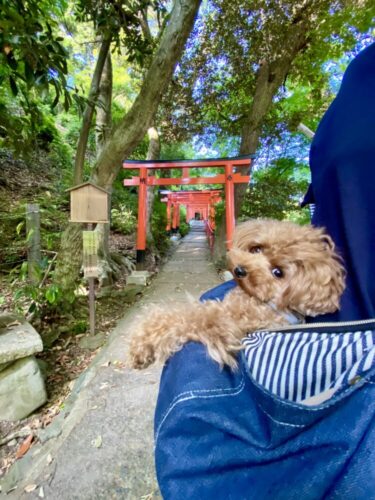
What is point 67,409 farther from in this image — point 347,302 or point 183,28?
point 183,28

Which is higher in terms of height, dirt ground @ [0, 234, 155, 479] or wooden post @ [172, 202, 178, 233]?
wooden post @ [172, 202, 178, 233]

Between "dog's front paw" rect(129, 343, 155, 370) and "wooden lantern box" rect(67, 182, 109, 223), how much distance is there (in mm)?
2455

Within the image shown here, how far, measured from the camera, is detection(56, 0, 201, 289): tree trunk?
347 cm

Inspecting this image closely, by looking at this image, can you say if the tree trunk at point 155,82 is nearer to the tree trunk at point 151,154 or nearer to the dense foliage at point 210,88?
the dense foliage at point 210,88

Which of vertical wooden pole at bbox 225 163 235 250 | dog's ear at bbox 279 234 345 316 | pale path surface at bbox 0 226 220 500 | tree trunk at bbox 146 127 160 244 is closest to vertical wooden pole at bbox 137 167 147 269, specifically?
vertical wooden pole at bbox 225 163 235 250

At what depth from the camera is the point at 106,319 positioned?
161 inches

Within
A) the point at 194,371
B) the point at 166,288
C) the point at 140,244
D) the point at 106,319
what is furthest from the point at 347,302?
the point at 140,244

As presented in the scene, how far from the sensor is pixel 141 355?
1072 mm

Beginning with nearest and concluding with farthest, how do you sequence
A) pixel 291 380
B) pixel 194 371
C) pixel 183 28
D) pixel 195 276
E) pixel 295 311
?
pixel 291 380 → pixel 194 371 → pixel 295 311 → pixel 183 28 → pixel 195 276

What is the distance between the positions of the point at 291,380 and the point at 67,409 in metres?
2.21

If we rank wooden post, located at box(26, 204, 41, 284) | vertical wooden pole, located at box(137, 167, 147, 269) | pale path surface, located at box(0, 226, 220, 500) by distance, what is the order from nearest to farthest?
1. pale path surface, located at box(0, 226, 220, 500)
2. wooden post, located at box(26, 204, 41, 284)
3. vertical wooden pole, located at box(137, 167, 147, 269)

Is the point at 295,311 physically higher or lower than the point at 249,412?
higher

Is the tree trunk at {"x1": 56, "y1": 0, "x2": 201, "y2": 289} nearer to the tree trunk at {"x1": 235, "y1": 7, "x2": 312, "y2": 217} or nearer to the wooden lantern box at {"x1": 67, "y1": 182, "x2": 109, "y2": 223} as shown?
the wooden lantern box at {"x1": 67, "y1": 182, "x2": 109, "y2": 223}

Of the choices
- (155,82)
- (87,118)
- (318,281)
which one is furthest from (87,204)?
(318,281)
